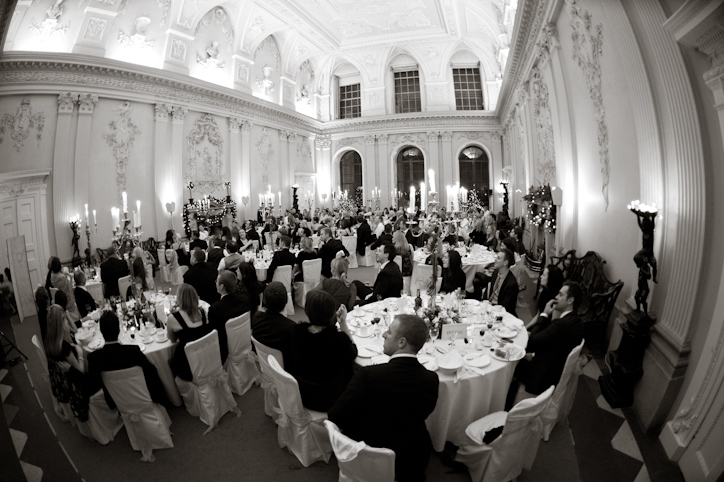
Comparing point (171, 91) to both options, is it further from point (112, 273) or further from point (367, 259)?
point (367, 259)

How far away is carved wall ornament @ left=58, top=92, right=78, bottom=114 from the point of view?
998 cm

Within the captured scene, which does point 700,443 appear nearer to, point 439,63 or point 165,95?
point 165,95

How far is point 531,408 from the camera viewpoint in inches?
87.7

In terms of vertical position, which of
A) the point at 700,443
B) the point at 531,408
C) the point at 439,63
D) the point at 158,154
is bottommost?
the point at 700,443

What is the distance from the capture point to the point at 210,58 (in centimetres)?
1412

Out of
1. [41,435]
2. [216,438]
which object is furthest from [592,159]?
[41,435]

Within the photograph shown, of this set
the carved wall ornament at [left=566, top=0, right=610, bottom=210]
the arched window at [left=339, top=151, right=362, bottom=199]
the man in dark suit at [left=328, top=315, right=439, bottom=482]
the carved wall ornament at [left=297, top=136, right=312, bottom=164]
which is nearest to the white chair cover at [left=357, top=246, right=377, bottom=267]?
the carved wall ornament at [left=566, top=0, right=610, bottom=210]

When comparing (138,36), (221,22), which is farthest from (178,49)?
(221,22)

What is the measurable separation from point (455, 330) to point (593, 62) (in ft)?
14.7

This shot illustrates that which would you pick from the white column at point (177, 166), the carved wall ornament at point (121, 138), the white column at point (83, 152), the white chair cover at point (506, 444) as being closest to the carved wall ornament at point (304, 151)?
the white column at point (177, 166)

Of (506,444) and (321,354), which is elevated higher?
(321,354)

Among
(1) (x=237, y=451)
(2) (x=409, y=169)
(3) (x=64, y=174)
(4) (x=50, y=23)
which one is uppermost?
(4) (x=50, y=23)

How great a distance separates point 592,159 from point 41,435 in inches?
314

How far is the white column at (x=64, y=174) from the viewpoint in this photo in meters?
9.77
